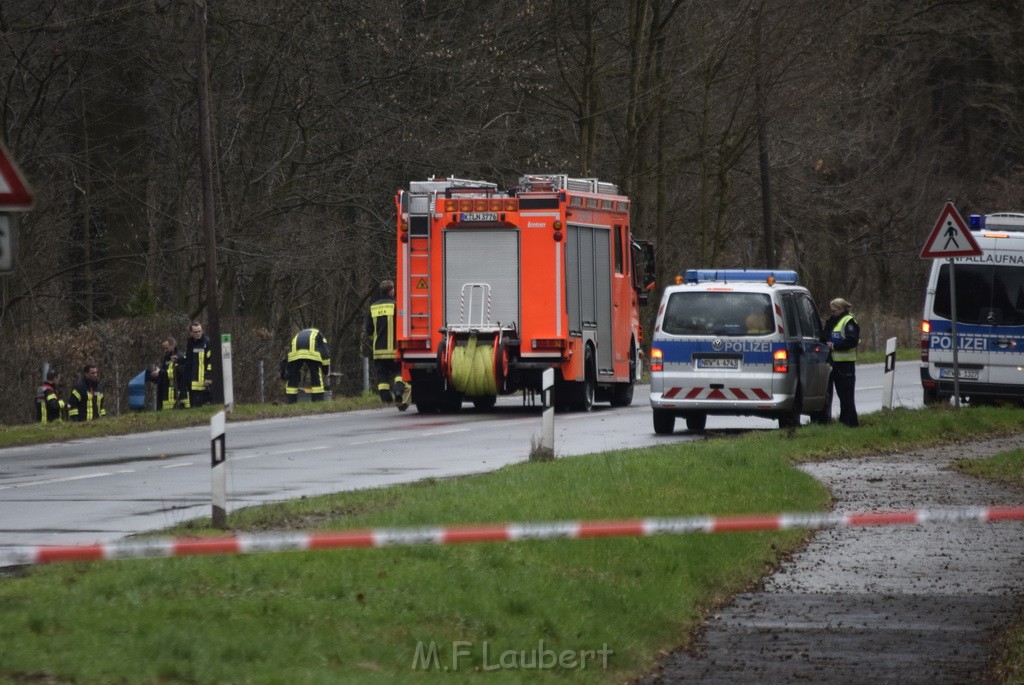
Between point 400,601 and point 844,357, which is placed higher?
point 844,357

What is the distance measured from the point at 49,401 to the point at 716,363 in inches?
537

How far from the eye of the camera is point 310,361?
30453 millimetres

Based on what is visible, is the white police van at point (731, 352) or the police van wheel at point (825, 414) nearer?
the white police van at point (731, 352)

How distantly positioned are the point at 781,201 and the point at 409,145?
56.5 ft

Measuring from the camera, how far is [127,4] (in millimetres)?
32188

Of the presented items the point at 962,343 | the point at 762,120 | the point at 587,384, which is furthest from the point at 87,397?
the point at 762,120

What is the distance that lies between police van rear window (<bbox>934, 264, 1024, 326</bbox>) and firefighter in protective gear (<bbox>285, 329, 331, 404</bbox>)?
34.1 feet

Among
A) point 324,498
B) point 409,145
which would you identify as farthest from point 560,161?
point 324,498

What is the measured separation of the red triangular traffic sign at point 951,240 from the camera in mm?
22016

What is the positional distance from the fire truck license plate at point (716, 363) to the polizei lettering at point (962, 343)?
17.9ft

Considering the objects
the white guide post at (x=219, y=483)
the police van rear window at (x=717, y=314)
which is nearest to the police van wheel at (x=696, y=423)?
the police van rear window at (x=717, y=314)

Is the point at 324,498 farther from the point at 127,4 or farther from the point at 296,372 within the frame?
the point at 127,4

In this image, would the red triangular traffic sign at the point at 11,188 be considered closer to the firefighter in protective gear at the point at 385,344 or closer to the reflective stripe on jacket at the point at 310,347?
the firefighter in protective gear at the point at 385,344
